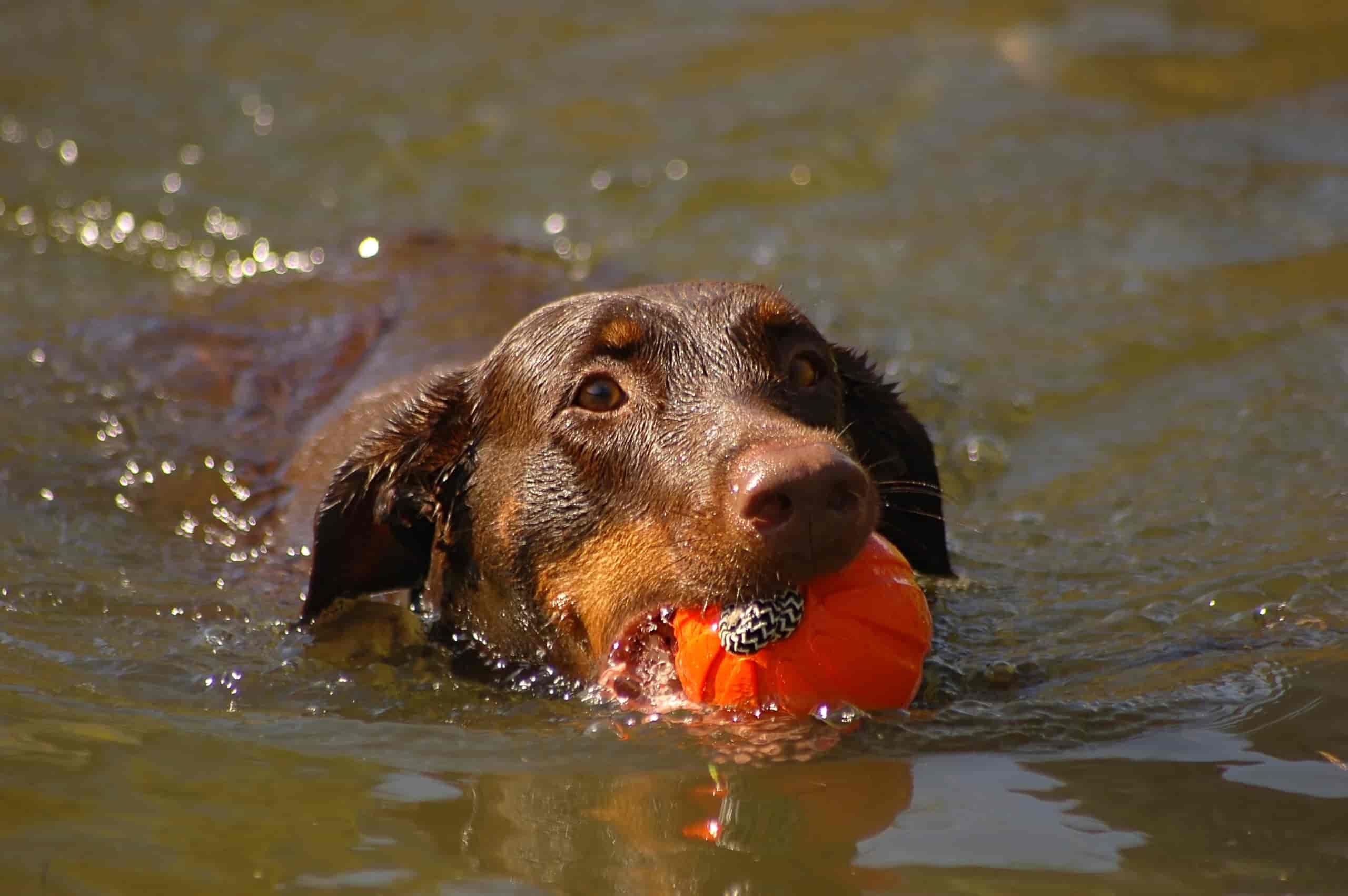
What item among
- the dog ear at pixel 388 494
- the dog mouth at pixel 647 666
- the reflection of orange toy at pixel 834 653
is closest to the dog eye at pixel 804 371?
the reflection of orange toy at pixel 834 653

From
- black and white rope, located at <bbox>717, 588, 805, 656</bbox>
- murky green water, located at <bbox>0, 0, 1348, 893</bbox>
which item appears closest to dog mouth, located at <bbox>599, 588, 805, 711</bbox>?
black and white rope, located at <bbox>717, 588, 805, 656</bbox>

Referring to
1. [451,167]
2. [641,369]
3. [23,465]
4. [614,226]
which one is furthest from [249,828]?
[451,167]

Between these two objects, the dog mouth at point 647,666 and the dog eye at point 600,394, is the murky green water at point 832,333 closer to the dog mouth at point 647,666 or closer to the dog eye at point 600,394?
the dog mouth at point 647,666

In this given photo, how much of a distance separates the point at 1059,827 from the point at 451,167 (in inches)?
311

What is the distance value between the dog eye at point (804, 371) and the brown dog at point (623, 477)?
0.04 ft

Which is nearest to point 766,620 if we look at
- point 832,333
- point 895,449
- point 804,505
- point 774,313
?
point 804,505

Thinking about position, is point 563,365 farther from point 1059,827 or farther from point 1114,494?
point 1114,494

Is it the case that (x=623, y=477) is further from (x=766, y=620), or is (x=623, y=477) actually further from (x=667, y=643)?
(x=766, y=620)

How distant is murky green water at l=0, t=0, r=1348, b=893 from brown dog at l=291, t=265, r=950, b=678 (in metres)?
0.31

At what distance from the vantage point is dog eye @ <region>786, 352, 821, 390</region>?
4.95 metres

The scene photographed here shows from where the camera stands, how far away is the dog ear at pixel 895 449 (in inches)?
217

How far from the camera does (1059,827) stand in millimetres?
3695

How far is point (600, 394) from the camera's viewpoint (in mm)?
4898

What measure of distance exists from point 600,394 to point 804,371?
2.00 feet
